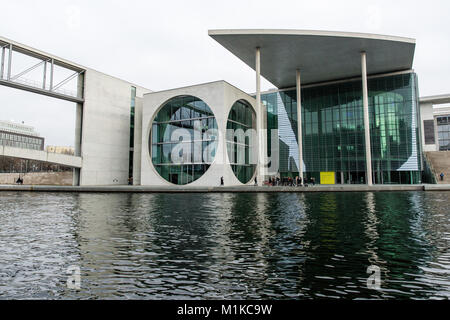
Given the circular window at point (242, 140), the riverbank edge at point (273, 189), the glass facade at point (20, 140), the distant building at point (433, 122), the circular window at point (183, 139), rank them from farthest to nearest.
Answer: the glass facade at point (20, 140) → the distant building at point (433, 122) → the circular window at point (242, 140) → the circular window at point (183, 139) → the riverbank edge at point (273, 189)

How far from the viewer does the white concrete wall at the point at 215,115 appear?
34.7 m

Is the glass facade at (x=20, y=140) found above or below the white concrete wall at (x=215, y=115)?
above

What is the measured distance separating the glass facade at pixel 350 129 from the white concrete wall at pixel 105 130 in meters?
19.1

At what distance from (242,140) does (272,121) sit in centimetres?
812

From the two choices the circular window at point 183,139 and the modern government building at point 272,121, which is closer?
the modern government building at point 272,121

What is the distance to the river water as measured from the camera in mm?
4449

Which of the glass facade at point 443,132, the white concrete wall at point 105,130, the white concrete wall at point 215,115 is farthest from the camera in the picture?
the glass facade at point 443,132

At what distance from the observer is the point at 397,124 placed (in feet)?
123

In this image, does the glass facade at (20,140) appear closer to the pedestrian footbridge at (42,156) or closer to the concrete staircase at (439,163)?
the pedestrian footbridge at (42,156)

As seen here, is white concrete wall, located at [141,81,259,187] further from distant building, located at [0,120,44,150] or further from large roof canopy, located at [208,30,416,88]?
distant building, located at [0,120,44,150]

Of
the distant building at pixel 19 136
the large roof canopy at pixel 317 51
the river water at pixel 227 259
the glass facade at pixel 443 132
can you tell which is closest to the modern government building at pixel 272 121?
the large roof canopy at pixel 317 51

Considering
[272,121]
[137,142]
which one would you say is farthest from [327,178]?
[137,142]

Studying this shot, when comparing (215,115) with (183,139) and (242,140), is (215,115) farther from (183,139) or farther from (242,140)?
(242,140)

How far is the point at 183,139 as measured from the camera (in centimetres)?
3762
